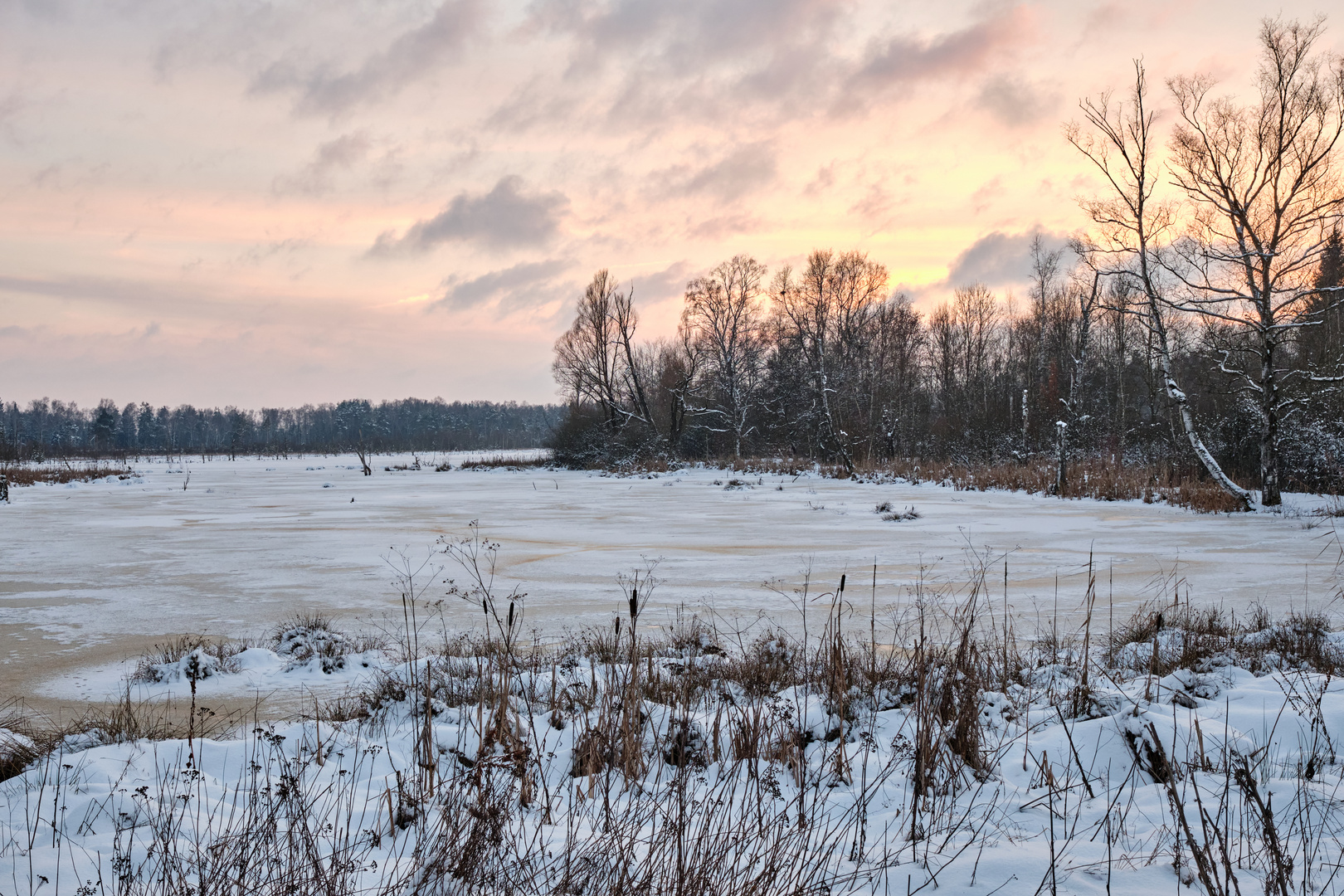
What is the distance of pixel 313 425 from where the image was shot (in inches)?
6068

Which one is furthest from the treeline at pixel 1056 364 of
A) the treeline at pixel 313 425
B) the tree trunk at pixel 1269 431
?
the treeline at pixel 313 425

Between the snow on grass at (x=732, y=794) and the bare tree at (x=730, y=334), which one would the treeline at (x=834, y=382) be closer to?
the bare tree at (x=730, y=334)

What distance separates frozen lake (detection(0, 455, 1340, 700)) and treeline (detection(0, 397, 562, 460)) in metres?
101

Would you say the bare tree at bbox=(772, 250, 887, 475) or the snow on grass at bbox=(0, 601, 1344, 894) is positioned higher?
the bare tree at bbox=(772, 250, 887, 475)

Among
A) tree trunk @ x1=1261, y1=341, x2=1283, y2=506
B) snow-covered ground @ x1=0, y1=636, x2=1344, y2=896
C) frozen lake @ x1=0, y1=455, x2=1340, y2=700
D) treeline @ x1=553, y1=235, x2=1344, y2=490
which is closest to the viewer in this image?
snow-covered ground @ x1=0, y1=636, x2=1344, y2=896

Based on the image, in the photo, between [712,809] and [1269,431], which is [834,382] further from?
[712,809]

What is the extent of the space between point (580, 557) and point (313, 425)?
159 meters

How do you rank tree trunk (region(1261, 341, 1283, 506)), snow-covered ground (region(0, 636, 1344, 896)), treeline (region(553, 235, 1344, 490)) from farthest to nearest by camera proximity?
treeline (region(553, 235, 1344, 490))
tree trunk (region(1261, 341, 1283, 506))
snow-covered ground (region(0, 636, 1344, 896))

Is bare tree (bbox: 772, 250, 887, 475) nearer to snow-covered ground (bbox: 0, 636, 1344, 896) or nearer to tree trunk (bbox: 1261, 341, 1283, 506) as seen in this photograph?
tree trunk (bbox: 1261, 341, 1283, 506)

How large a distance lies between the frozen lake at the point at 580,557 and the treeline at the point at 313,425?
101170mm

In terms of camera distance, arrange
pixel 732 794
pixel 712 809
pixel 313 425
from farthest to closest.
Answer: pixel 313 425 < pixel 712 809 < pixel 732 794

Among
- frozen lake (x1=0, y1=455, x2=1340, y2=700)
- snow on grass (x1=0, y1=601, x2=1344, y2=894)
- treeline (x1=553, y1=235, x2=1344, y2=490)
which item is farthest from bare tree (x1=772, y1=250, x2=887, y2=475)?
snow on grass (x1=0, y1=601, x2=1344, y2=894)

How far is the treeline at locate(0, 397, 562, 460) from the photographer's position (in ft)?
417

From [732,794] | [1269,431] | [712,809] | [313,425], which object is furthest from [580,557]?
[313,425]
